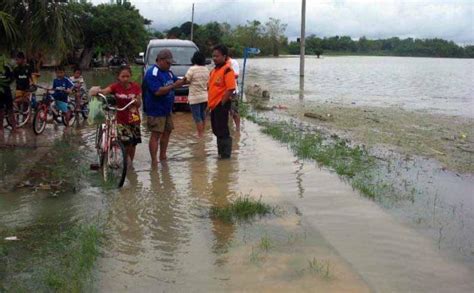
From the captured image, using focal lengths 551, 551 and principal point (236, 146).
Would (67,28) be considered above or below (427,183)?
above

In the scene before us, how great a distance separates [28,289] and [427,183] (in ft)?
19.0

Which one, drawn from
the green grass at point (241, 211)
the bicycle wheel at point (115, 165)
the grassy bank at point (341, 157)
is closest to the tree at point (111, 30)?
the grassy bank at point (341, 157)

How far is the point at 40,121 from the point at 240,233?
23.3 ft

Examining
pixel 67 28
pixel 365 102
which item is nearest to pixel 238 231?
pixel 67 28

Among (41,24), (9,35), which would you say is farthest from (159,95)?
(41,24)

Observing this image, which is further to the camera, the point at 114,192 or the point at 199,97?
the point at 199,97

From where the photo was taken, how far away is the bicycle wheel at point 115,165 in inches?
272

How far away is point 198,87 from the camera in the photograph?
10.5m

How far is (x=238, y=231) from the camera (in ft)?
17.7

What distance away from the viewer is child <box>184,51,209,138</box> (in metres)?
10.5

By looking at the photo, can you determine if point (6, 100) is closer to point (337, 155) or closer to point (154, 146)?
point (154, 146)

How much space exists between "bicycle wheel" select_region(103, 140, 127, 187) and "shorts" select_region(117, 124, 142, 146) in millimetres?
413

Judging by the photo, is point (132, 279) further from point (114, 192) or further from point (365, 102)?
point (365, 102)

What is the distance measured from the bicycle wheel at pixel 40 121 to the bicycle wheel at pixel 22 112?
82 centimetres
